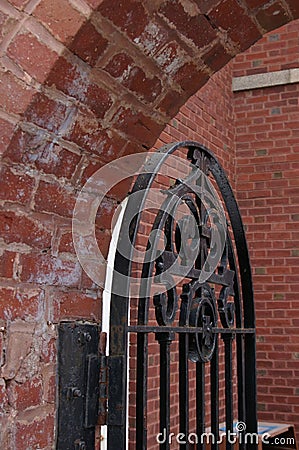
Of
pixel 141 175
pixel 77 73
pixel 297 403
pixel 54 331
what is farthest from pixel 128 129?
pixel 297 403

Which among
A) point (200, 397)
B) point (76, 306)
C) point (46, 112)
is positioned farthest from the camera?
point (200, 397)

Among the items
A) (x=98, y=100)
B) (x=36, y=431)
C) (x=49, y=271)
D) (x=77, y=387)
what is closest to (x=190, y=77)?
(x=98, y=100)

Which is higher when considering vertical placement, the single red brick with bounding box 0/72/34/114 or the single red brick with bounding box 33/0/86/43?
the single red brick with bounding box 33/0/86/43

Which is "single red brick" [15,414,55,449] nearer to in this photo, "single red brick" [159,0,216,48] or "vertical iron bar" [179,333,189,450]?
"vertical iron bar" [179,333,189,450]

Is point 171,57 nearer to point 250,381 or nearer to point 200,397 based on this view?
point 200,397

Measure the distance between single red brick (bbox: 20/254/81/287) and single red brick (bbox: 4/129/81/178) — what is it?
194mm

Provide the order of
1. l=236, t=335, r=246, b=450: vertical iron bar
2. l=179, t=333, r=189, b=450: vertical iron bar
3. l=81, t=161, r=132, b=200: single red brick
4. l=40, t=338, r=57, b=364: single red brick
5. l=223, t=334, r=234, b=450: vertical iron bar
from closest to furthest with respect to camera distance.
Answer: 1. l=40, t=338, r=57, b=364: single red brick
2. l=81, t=161, r=132, b=200: single red brick
3. l=179, t=333, r=189, b=450: vertical iron bar
4. l=223, t=334, r=234, b=450: vertical iron bar
5. l=236, t=335, r=246, b=450: vertical iron bar

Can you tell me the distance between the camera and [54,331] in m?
1.35

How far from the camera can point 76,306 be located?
1.44m

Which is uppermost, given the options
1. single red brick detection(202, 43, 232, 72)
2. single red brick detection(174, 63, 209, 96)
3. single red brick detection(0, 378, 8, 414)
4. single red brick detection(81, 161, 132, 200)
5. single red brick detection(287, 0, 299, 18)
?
single red brick detection(287, 0, 299, 18)

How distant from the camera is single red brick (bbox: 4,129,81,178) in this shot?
1.18m

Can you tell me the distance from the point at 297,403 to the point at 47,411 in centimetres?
399

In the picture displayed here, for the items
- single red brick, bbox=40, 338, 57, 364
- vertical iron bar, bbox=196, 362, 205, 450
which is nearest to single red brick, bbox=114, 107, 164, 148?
single red brick, bbox=40, 338, 57, 364

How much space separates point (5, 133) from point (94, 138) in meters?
0.29
